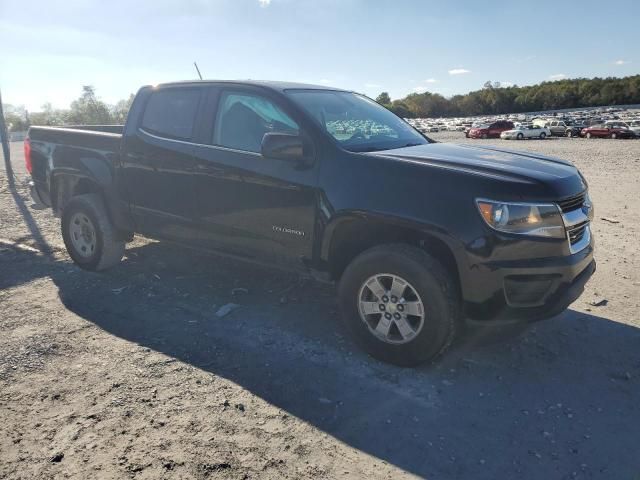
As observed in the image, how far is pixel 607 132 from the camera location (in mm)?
37750

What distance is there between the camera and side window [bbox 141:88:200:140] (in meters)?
4.34

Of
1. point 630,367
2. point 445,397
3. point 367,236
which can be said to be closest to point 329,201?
point 367,236

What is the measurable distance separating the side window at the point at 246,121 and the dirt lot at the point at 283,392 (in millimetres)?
1430

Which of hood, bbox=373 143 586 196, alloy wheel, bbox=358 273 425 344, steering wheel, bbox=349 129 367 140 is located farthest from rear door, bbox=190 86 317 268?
hood, bbox=373 143 586 196

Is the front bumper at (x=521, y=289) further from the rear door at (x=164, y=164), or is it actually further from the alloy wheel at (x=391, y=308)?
the rear door at (x=164, y=164)

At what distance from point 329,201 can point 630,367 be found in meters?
2.33

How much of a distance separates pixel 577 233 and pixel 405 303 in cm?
120

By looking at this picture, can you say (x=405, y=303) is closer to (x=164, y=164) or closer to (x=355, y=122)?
(x=355, y=122)

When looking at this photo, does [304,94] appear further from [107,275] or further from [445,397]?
[107,275]

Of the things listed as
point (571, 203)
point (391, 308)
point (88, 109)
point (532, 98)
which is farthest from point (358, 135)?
point (532, 98)

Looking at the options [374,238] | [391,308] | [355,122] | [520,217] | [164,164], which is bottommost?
[391,308]

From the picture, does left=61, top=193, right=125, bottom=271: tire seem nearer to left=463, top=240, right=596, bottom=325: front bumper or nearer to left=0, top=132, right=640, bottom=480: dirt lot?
left=0, top=132, right=640, bottom=480: dirt lot

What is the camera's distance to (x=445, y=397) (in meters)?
3.06

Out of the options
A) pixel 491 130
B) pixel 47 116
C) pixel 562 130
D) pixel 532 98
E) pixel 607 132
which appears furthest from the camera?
pixel 532 98
